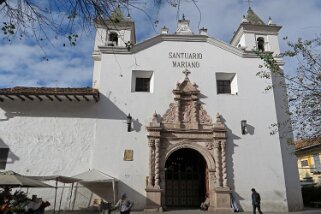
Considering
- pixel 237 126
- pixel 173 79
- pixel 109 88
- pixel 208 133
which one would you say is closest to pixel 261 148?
pixel 237 126

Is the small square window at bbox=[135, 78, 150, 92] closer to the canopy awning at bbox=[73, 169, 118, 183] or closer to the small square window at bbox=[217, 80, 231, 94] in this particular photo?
the small square window at bbox=[217, 80, 231, 94]

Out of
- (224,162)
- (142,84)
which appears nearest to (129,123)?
Result: (142,84)

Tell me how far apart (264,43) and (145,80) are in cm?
695

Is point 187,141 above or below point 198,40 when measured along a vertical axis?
below

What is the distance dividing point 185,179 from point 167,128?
2779 millimetres

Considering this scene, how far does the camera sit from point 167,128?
14.3 meters

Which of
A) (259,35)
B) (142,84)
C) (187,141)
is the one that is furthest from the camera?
(259,35)

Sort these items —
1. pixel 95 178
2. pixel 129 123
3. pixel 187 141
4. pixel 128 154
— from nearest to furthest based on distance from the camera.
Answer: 1. pixel 95 178
2. pixel 128 154
3. pixel 129 123
4. pixel 187 141

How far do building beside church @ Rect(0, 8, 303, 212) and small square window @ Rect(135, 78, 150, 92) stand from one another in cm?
10

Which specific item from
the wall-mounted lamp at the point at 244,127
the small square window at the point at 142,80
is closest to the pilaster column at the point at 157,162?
the small square window at the point at 142,80

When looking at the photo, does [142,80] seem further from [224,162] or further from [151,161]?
[224,162]

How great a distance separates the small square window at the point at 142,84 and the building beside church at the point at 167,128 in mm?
99

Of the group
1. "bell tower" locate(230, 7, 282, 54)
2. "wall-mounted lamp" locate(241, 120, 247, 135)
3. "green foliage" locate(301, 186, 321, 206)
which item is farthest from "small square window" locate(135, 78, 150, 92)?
"green foliage" locate(301, 186, 321, 206)

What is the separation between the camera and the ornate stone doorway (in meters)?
14.9
